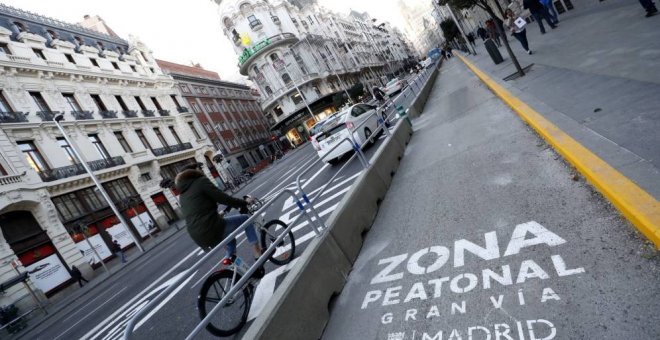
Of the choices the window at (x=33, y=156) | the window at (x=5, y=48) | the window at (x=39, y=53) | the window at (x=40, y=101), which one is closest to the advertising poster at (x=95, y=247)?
the window at (x=33, y=156)

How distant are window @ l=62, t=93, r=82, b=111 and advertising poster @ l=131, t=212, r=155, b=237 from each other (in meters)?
10.4

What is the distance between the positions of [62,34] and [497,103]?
38.6 meters

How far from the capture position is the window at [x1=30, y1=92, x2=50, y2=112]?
25750mm

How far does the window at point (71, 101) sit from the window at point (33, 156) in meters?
5.49

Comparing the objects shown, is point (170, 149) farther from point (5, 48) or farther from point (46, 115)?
point (5, 48)

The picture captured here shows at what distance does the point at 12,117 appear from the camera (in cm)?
2305

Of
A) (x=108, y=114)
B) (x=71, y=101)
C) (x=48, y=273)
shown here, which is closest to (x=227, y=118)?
(x=108, y=114)

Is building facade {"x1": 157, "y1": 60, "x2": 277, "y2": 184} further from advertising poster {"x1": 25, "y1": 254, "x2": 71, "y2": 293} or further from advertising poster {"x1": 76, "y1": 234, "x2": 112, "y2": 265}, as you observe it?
advertising poster {"x1": 25, "y1": 254, "x2": 71, "y2": 293}

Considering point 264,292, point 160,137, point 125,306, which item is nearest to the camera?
point 264,292

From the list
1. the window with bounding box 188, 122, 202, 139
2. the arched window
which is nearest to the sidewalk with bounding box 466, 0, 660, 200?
the window with bounding box 188, 122, 202, 139

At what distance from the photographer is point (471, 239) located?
3.85 metres

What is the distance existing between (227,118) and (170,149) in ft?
64.8

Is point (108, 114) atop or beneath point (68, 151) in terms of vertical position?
atop

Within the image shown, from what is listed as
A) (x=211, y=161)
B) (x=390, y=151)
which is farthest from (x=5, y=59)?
(x=390, y=151)
